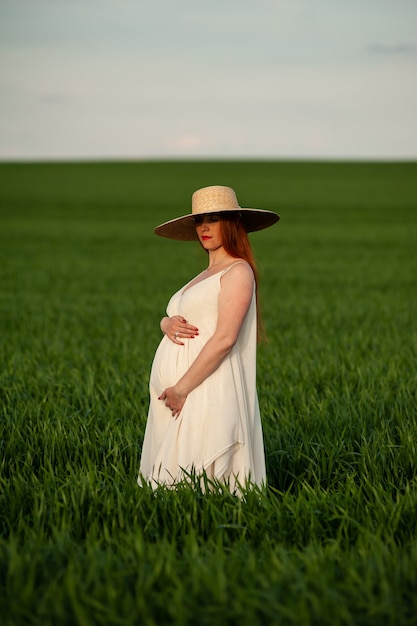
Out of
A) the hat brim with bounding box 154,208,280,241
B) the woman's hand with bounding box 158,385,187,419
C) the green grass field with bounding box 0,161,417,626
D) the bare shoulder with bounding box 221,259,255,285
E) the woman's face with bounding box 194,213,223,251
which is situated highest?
the hat brim with bounding box 154,208,280,241

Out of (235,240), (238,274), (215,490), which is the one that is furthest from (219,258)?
(215,490)

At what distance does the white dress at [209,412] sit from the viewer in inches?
165

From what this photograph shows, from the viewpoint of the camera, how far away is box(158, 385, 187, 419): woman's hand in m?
4.22

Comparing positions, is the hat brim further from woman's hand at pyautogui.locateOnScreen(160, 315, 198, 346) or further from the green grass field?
woman's hand at pyautogui.locateOnScreen(160, 315, 198, 346)

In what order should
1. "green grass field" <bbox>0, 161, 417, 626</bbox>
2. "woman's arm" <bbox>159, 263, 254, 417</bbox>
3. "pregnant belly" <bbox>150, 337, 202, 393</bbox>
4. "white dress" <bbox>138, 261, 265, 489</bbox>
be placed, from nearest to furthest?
"green grass field" <bbox>0, 161, 417, 626</bbox> < "woman's arm" <bbox>159, 263, 254, 417</bbox> < "white dress" <bbox>138, 261, 265, 489</bbox> < "pregnant belly" <bbox>150, 337, 202, 393</bbox>

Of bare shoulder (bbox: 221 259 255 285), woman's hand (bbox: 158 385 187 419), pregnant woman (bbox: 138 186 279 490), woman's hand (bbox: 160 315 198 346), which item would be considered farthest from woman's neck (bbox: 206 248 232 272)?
woman's hand (bbox: 158 385 187 419)

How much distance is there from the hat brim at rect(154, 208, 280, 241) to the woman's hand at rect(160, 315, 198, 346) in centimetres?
52

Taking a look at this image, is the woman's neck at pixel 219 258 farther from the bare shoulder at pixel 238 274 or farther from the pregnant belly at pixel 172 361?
the pregnant belly at pixel 172 361

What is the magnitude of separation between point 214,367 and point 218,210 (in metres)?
0.78

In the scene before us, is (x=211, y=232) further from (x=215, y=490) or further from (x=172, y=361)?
(x=215, y=490)

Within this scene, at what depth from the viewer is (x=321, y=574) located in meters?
3.28

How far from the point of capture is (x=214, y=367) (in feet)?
13.6

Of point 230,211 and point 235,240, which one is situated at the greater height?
point 230,211

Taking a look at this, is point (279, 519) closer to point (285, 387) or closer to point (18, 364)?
point (285, 387)
